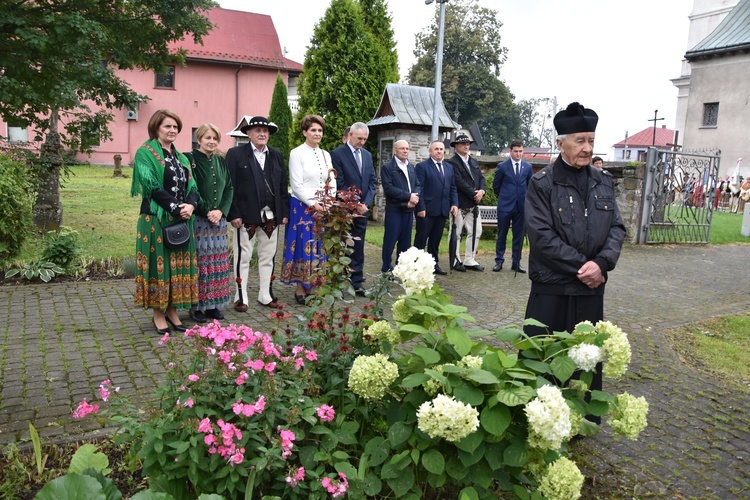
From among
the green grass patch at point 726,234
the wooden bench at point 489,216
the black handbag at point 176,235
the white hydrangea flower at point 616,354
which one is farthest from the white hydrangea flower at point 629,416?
the green grass patch at point 726,234

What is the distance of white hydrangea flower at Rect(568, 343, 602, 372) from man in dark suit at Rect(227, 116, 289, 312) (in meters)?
4.23

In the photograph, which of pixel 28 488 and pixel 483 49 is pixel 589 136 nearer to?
pixel 28 488

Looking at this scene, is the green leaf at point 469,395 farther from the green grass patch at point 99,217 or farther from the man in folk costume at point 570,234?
the green grass patch at point 99,217

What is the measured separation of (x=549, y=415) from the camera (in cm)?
209

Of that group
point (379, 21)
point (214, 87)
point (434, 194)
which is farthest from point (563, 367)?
point (214, 87)

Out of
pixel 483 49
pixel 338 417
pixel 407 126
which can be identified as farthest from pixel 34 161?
pixel 483 49

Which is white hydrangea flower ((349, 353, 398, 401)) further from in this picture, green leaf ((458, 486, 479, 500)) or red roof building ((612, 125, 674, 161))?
red roof building ((612, 125, 674, 161))

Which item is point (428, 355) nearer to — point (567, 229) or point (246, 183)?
point (567, 229)

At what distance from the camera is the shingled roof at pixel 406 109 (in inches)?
567

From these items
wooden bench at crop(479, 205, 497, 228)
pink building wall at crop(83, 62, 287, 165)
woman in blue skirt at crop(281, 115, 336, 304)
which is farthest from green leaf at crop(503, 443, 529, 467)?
pink building wall at crop(83, 62, 287, 165)

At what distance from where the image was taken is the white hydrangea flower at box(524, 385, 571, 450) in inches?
82.4

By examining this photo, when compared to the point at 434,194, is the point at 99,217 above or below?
below

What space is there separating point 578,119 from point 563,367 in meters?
1.65

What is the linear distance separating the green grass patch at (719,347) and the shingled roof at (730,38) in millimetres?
31065
